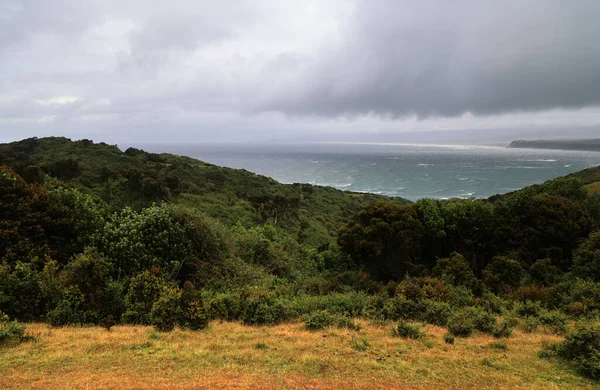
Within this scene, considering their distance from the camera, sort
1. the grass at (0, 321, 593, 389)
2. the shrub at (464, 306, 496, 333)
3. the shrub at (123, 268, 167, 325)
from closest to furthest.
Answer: the grass at (0, 321, 593, 389) < the shrub at (464, 306, 496, 333) < the shrub at (123, 268, 167, 325)

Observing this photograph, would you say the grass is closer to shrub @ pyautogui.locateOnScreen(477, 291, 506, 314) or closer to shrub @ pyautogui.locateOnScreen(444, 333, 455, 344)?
shrub @ pyautogui.locateOnScreen(444, 333, 455, 344)

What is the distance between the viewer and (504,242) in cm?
2383

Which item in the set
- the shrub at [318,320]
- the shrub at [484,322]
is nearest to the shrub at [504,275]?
the shrub at [484,322]

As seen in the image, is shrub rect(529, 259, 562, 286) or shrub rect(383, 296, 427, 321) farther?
shrub rect(529, 259, 562, 286)

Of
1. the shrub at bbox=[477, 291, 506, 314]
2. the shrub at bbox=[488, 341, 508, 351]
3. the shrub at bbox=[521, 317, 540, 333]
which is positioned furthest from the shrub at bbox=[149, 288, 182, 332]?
the shrub at bbox=[477, 291, 506, 314]

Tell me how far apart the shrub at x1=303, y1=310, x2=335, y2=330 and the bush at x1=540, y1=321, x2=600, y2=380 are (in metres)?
6.55

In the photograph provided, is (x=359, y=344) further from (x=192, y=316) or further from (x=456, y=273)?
(x=456, y=273)

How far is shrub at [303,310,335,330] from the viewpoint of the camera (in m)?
11.9

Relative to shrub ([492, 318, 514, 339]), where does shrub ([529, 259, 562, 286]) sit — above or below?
below

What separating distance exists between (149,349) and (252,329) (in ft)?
11.7

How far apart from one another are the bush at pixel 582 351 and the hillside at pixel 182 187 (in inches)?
1199

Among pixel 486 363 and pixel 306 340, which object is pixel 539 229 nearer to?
pixel 486 363

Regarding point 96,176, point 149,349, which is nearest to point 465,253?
point 149,349

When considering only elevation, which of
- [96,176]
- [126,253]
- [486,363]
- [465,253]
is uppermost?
[96,176]
